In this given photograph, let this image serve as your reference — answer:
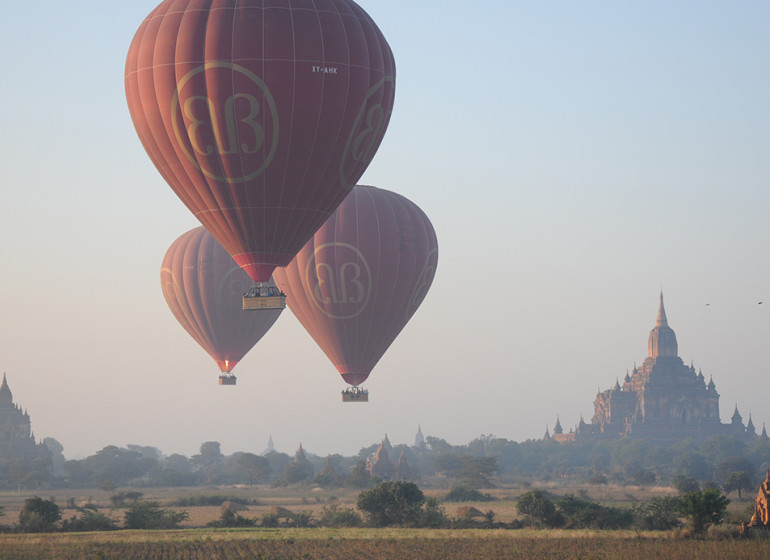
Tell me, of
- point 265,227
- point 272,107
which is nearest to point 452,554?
point 265,227

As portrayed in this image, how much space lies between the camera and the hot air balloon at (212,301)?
66.6 meters

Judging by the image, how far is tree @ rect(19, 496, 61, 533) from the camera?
5620cm

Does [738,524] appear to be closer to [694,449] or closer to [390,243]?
[390,243]

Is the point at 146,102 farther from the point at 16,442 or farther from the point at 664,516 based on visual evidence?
the point at 16,442

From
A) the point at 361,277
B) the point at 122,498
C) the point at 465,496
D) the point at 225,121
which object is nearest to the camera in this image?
the point at 225,121

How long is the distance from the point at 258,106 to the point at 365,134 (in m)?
4.49

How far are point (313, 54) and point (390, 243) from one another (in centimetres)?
1657

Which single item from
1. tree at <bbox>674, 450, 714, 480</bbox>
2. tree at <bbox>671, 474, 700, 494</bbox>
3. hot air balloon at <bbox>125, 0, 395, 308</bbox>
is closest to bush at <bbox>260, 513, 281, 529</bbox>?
hot air balloon at <bbox>125, 0, 395, 308</bbox>

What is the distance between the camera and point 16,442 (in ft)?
559

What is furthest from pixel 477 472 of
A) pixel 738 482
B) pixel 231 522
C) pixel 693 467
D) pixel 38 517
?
pixel 38 517

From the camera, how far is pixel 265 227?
4316cm

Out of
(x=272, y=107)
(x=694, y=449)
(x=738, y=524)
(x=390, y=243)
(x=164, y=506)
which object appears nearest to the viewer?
(x=272, y=107)

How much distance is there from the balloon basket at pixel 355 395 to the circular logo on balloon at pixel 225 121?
18.0 meters

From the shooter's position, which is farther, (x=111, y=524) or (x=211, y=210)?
(x=111, y=524)
